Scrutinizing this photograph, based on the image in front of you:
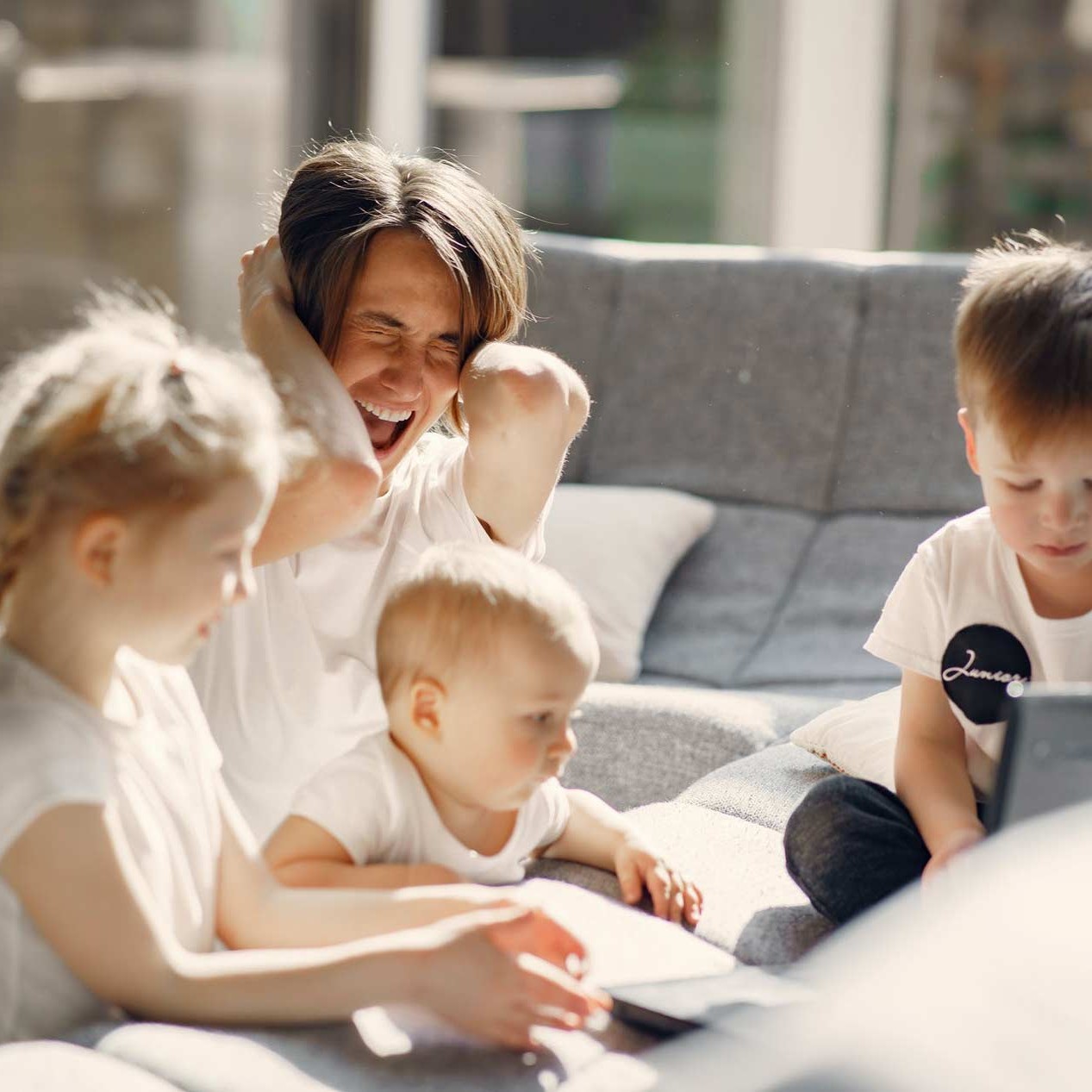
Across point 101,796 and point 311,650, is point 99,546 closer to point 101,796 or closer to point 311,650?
point 101,796

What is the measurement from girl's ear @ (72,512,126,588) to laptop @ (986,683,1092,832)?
525mm

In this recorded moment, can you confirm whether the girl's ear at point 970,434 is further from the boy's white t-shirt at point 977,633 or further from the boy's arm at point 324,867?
the boy's arm at point 324,867

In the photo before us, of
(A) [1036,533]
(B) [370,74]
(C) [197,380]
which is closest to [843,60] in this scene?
(B) [370,74]

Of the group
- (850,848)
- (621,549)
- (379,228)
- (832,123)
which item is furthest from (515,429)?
(832,123)

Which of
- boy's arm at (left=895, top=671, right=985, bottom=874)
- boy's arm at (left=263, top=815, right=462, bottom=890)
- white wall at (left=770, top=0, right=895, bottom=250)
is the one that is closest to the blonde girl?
boy's arm at (left=263, top=815, right=462, bottom=890)

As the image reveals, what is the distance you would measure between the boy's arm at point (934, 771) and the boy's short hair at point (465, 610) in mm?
335

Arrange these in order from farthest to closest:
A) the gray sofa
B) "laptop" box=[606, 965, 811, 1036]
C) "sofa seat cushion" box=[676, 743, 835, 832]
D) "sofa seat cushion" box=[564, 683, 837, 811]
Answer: the gray sofa < "sofa seat cushion" box=[564, 683, 837, 811] < "sofa seat cushion" box=[676, 743, 835, 832] < "laptop" box=[606, 965, 811, 1036]

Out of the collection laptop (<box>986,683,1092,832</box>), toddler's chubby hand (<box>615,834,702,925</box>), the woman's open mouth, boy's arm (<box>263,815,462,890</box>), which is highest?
the woman's open mouth

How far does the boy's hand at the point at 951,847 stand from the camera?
1148mm

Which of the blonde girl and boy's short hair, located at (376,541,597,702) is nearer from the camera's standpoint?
the blonde girl

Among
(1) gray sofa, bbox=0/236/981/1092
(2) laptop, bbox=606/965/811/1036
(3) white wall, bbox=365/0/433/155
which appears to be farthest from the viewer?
(3) white wall, bbox=365/0/433/155

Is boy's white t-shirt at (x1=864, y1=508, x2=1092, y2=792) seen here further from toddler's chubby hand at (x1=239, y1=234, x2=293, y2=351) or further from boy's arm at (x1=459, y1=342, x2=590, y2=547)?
toddler's chubby hand at (x1=239, y1=234, x2=293, y2=351)

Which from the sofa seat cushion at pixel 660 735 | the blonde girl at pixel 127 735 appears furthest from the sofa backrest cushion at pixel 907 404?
the blonde girl at pixel 127 735

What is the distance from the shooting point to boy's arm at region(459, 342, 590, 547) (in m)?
1.38
